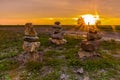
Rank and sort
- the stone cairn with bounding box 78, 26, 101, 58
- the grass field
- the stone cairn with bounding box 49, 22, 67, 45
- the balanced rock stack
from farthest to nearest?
1. the stone cairn with bounding box 49, 22, 67, 45
2. the stone cairn with bounding box 78, 26, 101, 58
3. the balanced rock stack
4. the grass field

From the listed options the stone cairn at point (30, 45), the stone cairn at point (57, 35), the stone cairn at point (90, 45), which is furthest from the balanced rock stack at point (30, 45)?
the stone cairn at point (57, 35)

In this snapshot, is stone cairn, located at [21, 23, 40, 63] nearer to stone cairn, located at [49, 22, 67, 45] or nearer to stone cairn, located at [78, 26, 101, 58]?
stone cairn, located at [78, 26, 101, 58]

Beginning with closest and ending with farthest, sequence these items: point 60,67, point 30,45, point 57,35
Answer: point 60,67
point 30,45
point 57,35

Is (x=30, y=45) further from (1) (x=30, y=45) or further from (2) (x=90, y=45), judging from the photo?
(2) (x=90, y=45)

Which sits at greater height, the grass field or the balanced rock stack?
the balanced rock stack

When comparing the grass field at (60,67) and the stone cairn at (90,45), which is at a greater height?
the stone cairn at (90,45)

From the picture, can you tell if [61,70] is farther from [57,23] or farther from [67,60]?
[57,23]

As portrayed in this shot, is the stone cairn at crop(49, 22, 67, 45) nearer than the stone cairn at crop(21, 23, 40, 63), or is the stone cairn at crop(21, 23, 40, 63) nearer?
the stone cairn at crop(21, 23, 40, 63)

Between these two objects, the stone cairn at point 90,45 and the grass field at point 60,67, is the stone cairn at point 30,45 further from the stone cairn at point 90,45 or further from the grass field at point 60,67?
the stone cairn at point 90,45

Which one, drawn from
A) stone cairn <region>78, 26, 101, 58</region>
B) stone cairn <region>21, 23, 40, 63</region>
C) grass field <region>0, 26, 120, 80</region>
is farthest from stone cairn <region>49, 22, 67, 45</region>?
stone cairn <region>78, 26, 101, 58</region>

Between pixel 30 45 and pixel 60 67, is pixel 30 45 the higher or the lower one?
the higher one

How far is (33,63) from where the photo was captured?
87.9 feet

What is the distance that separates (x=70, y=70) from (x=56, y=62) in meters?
2.00

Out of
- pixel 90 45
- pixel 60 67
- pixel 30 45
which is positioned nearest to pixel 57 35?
pixel 30 45
